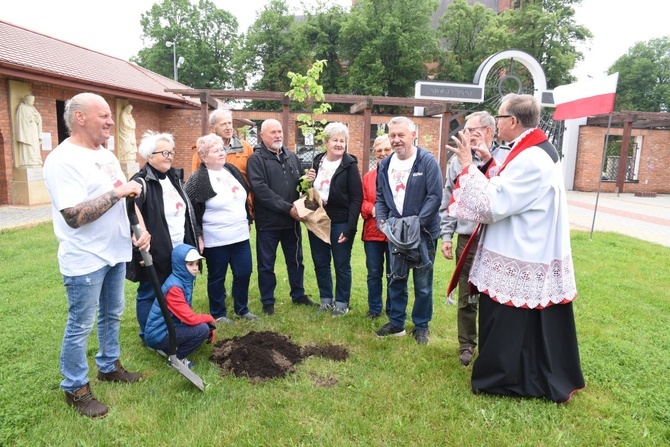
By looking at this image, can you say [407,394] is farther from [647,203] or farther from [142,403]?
[647,203]

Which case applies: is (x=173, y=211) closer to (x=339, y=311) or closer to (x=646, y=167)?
(x=339, y=311)

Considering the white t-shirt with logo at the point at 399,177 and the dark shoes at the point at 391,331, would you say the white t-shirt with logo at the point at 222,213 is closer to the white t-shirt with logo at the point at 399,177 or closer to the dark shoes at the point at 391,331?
the white t-shirt with logo at the point at 399,177

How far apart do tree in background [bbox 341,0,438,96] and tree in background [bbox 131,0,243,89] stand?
14884mm

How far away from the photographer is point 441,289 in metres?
5.80

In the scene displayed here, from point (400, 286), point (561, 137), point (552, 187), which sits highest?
point (561, 137)

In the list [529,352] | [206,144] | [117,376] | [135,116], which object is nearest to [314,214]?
[206,144]

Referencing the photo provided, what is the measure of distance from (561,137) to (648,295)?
17.7m

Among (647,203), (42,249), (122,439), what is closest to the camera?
(122,439)

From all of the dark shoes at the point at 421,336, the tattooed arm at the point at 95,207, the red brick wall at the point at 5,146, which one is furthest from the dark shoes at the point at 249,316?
the red brick wall at the point at 5,146

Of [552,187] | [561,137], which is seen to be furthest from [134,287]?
[561,137]

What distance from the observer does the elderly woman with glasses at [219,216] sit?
407cm

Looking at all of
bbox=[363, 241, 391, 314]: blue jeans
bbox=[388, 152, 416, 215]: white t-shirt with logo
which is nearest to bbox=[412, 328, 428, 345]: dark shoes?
bbox=[363, 241, 391, 314]: blue jeans

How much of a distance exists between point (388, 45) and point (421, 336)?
3088cm

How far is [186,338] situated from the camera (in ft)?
10.9
